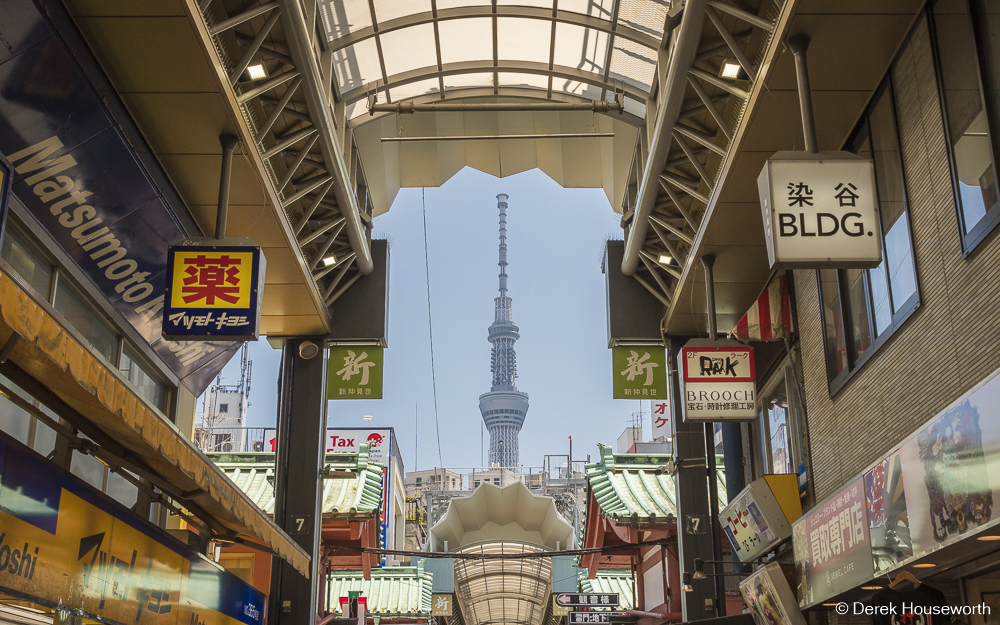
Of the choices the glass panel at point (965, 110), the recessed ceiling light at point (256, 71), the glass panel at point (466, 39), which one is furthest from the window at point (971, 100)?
the glass panel at point (466, 39)

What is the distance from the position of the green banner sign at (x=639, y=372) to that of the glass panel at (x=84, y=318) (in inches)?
382

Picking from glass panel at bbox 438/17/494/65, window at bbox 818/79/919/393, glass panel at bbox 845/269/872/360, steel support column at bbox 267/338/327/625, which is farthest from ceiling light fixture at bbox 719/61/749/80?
steel support column at bbox 267/338/327/625

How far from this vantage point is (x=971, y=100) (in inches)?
318

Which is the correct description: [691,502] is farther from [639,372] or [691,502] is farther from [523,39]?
[523,39]

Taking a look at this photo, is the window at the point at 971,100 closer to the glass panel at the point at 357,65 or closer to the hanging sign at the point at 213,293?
the hanging sign at the point at 213,293

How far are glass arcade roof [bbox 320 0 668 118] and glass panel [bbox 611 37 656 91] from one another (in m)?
0.02

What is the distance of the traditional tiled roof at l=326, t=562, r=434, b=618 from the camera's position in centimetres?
3406

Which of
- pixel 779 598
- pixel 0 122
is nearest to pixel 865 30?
pixel 779 598

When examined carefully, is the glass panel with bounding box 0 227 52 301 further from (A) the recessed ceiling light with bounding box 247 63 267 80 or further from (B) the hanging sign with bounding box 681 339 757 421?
(B) the hanging sign with bounding box 681 339 757 421

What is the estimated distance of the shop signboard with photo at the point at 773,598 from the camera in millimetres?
12734

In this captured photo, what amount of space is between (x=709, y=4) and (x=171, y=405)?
10.6 m

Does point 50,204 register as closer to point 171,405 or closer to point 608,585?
point 171,405

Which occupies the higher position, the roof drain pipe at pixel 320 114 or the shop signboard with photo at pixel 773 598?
the roof drain pipe at pixel 320 114

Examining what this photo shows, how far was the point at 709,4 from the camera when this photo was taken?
10.3m
